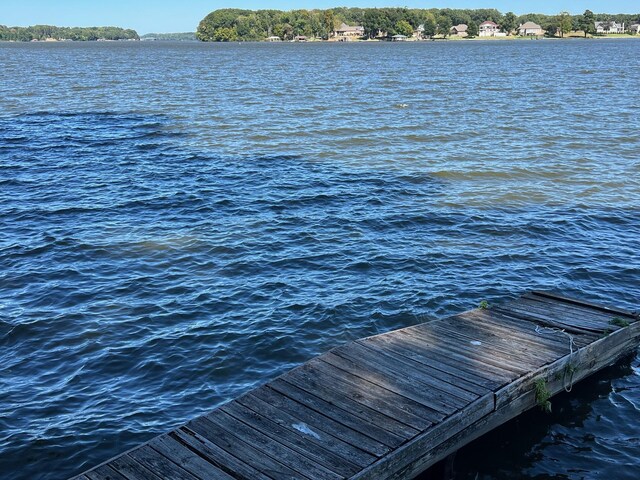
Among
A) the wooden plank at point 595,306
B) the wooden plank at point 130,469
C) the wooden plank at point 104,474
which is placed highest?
the wooden plank at point 130,469

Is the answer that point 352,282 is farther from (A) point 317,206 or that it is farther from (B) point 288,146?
(B) point 288,146

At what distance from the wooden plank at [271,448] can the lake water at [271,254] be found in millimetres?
2312

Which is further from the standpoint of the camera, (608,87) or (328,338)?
(608,87)

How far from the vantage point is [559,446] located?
1323 centimetres

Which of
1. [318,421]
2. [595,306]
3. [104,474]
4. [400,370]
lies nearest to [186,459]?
[104,474]

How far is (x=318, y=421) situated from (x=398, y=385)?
188 cm

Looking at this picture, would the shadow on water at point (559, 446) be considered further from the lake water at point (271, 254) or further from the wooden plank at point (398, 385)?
the wooden plank at point (398, 385)

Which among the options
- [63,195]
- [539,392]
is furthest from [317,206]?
[539,392]

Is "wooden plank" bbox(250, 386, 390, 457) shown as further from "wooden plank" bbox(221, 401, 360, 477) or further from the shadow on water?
the shadow on water

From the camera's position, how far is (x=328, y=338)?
Answer: 1702 centimetres

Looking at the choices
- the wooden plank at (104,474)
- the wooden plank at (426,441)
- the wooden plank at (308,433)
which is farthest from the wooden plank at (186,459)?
the wooden plank at (426,441)

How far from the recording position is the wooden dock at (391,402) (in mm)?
10516

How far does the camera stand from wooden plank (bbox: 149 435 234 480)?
10203 millimetres

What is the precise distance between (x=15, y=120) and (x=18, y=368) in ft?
123
